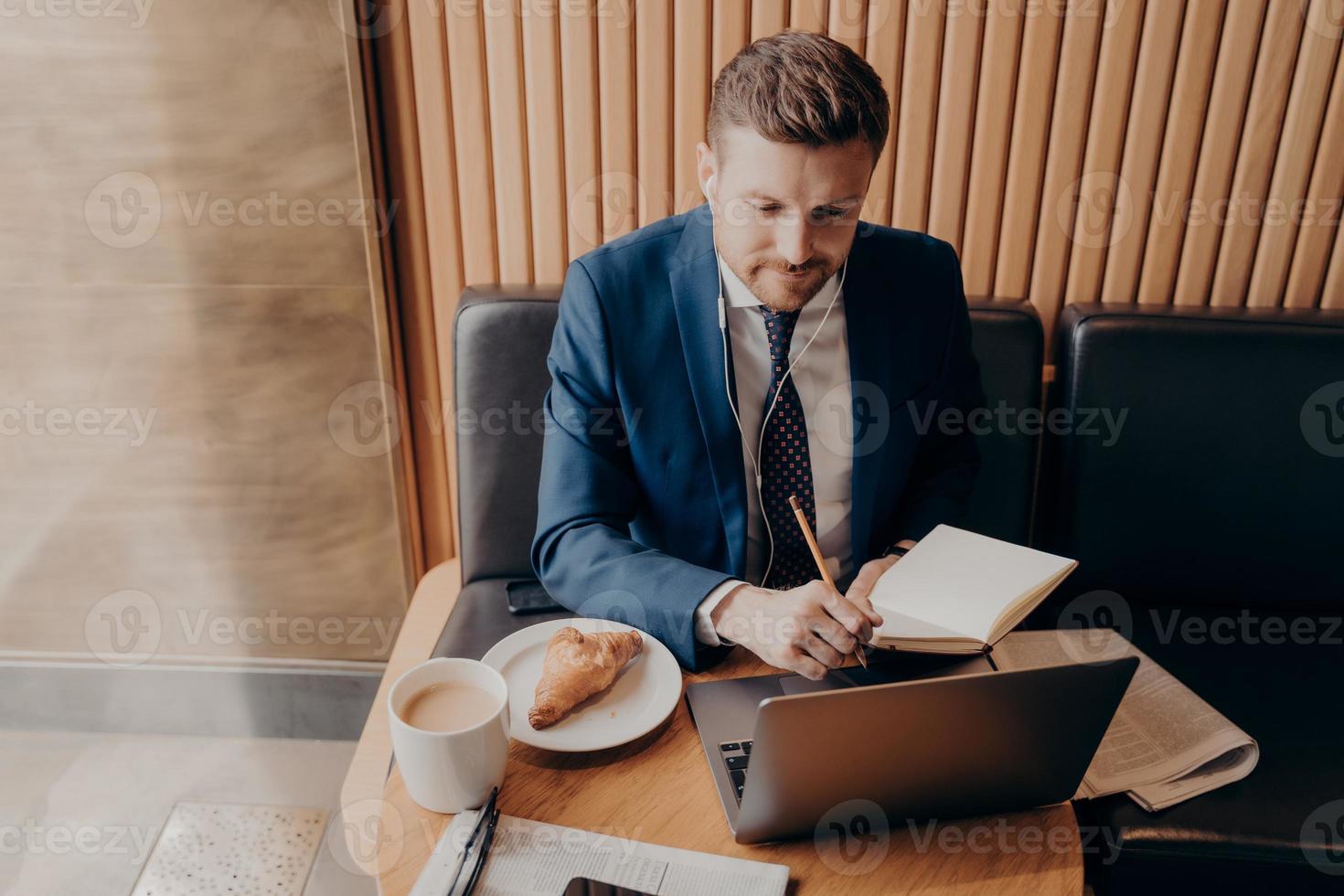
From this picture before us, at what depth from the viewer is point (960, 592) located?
3.42 ft

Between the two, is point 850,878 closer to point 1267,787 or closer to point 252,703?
point 1267,787

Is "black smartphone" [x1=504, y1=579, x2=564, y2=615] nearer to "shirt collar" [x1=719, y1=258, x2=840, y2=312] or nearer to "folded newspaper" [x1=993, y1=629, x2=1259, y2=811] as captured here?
"shirt collar" [x1=719, y1=258, x2=840, y2=312]

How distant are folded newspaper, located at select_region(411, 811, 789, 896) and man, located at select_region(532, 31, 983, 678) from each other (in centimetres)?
29

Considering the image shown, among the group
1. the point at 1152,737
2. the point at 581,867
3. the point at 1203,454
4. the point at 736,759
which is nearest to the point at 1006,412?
the point at 1203,454

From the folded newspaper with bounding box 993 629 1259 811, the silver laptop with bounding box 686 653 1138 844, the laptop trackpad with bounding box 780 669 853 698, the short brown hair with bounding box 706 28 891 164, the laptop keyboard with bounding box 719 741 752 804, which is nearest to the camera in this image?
the silver laptop with bounding box 686 653 1138 844

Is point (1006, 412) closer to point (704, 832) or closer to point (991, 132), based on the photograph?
point (991, 132)

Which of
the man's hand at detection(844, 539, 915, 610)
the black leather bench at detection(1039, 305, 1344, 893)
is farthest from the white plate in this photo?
the black leather bench at detection(1039, 305, 1344, 893)

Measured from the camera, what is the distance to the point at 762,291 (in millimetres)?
1309

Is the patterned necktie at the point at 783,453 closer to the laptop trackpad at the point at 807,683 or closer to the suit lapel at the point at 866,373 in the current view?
the suit lapel at the point at 866,373

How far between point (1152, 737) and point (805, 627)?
66 centimetres

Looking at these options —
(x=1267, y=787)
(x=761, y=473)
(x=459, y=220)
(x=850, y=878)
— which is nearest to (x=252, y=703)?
(x=459, y=220)

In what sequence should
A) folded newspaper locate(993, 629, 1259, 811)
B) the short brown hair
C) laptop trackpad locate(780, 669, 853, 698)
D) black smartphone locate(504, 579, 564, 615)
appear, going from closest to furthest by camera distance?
laptop trackpad locate(780, 669, 853, 698), the short brown hair, folded newspaper locate(993, 629, 1259, 811), black smartphone locate(504, 579, 564, 615)

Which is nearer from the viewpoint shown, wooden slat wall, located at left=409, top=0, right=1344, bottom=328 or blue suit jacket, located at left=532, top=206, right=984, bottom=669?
blue suit jacket, located at left=532, top=206, right=984, bottom=669

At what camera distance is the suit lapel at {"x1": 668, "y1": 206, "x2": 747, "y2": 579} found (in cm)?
135
